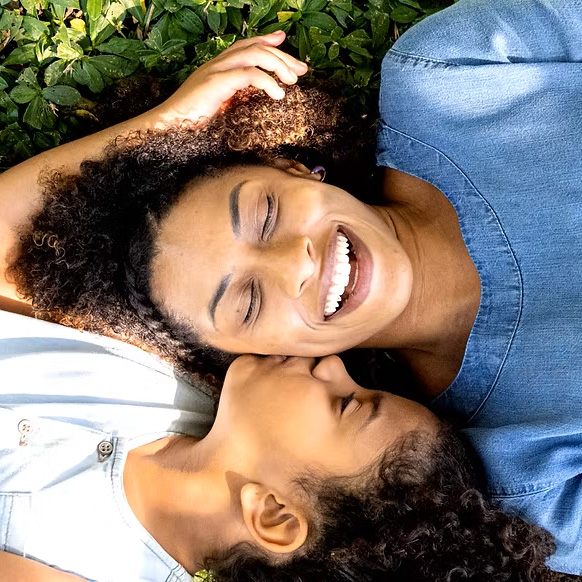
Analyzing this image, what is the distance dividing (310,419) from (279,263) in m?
0.44

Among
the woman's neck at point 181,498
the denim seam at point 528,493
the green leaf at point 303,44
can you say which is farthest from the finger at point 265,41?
the denim seam at point 528,493

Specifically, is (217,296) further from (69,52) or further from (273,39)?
(69,52)

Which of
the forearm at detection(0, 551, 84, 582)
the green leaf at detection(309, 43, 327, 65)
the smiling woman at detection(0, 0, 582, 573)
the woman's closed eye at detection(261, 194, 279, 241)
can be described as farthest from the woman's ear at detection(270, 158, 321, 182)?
the forearm at detection(0, 551, 84, 582)

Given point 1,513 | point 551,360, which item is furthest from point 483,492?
point 1,513

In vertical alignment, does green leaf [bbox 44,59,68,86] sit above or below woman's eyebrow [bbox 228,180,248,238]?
above

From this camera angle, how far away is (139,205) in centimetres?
220

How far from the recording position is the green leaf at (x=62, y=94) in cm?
262

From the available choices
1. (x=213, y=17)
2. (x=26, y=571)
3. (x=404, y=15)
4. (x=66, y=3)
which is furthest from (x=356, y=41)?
(x=26, y=571)

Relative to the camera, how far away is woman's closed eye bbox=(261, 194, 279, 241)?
1999 millimetres

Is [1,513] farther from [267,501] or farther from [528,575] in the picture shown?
[528,575]

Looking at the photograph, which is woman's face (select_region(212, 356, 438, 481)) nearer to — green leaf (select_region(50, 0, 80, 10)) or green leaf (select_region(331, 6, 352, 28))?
green leaf (select_region(331, 6, 352, 28))

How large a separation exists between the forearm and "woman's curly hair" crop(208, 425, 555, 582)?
0.61m

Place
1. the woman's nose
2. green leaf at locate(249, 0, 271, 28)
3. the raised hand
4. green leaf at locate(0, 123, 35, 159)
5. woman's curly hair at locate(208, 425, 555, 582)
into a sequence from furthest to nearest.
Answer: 1. green leaf at locate(0, 123, 35, 159)
2. green leaf at locate(249, 0, 271, 28)
3. the raised hand
4. the woman's nose
5. woman's curly hair at locate(208, 425, 555, 582)

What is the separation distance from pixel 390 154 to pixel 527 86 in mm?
472
